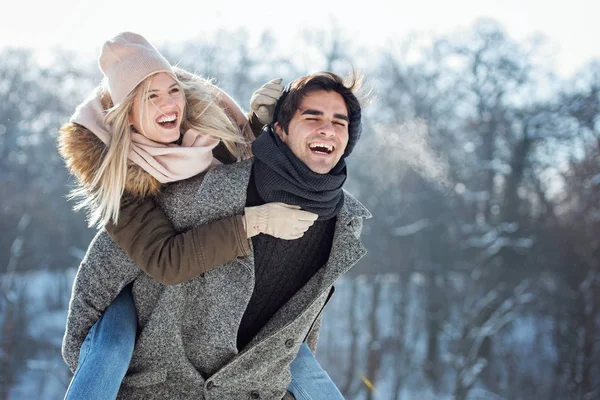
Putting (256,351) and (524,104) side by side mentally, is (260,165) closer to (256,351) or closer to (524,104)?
→ (256,351)

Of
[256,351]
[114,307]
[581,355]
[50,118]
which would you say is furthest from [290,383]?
[50,118]

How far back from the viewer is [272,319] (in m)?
3.01

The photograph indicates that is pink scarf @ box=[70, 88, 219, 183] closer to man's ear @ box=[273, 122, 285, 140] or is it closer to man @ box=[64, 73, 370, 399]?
man @ box=[64, 73, 370, 399]

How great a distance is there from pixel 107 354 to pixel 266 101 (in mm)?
1317

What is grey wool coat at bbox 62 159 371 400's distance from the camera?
9.27ft

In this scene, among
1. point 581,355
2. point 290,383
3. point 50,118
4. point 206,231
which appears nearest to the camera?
point 206,231

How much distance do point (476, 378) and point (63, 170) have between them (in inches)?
544

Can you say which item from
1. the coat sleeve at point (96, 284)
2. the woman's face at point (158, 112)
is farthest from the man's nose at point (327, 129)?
the coat sleeve at point (96, 284)

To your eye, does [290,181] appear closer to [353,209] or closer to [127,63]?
[353,209]

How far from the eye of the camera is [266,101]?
3.22 m

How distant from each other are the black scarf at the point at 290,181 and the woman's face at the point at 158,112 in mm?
357

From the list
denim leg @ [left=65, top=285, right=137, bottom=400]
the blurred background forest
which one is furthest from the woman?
the blurred background forest

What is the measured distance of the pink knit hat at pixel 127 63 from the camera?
2912 millimetres

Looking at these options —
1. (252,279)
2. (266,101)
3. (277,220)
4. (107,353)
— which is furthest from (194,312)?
(266,101)
